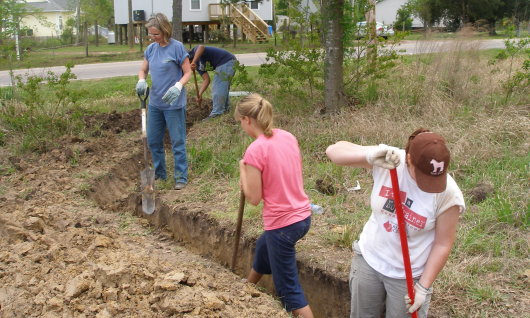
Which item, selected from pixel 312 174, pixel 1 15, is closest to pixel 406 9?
pixel 312 174

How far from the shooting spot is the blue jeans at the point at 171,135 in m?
5.79

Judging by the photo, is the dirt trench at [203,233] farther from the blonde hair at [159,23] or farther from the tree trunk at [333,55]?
the tree trunk at [333,55]

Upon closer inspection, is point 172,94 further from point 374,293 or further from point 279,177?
point 374,293

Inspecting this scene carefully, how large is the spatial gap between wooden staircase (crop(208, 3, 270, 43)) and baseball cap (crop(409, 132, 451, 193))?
26.3 m

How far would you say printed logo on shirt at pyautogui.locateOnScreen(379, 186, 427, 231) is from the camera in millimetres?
2680

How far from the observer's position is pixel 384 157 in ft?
8.45

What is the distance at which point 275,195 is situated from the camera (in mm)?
3396

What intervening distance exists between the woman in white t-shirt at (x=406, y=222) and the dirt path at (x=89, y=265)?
83cm

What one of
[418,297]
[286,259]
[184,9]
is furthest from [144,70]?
[184,9]

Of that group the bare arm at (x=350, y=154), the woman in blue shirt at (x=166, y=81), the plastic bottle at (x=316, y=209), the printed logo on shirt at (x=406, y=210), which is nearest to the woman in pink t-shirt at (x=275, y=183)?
the bare arm at (x=350, y=154)

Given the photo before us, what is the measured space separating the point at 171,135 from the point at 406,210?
3660 millimetres

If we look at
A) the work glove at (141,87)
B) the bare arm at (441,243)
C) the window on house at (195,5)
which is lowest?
the bare arm at (441,243)

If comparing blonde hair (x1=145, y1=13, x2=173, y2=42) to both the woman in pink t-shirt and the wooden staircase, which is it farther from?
the wooden staircase

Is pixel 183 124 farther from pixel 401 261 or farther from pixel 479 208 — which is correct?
pixel 401 261
